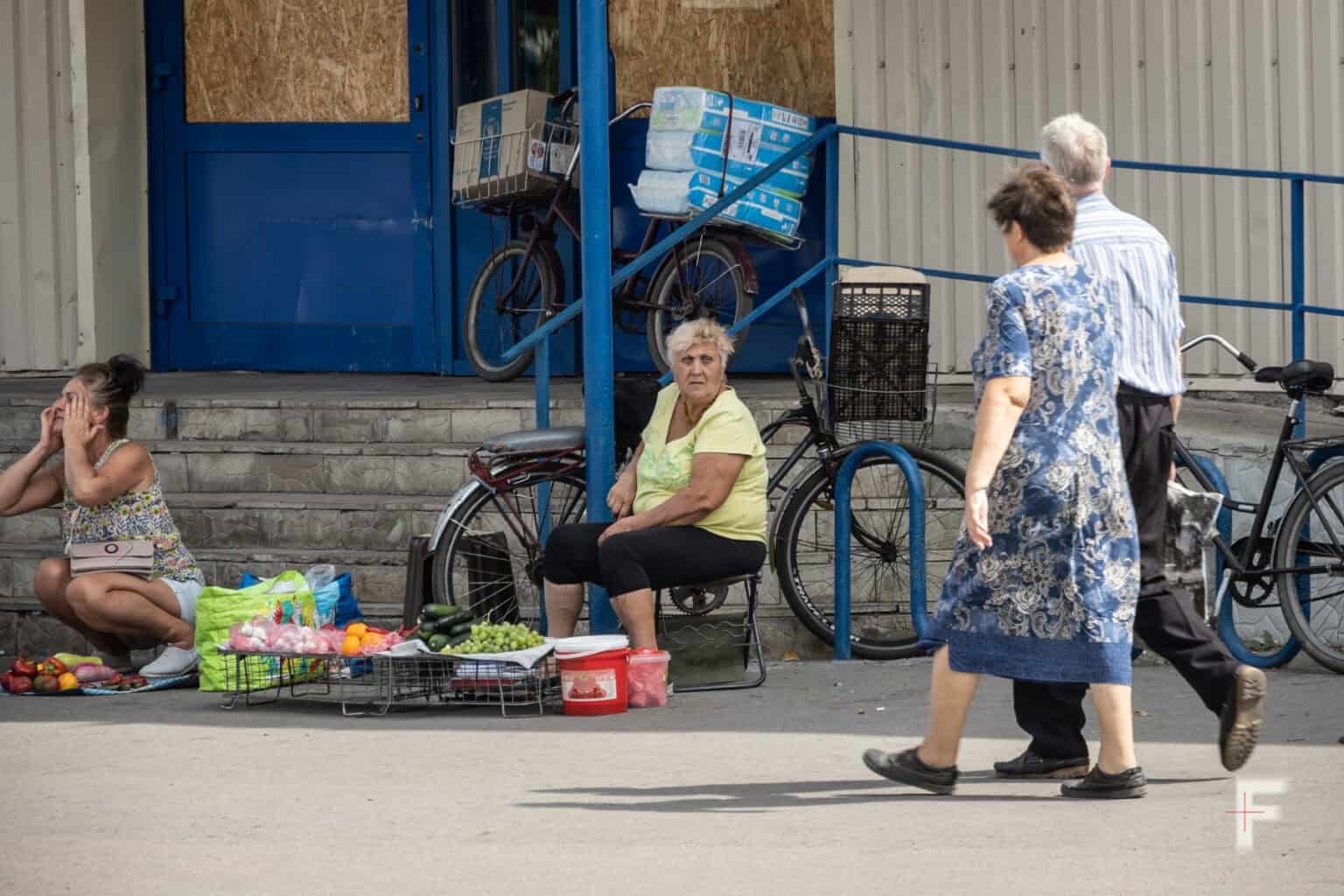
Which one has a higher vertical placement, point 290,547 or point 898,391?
point 898,391

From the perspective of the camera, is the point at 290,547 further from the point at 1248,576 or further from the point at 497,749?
the point at 1248,576

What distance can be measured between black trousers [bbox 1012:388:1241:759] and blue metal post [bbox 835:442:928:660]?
186 centimetres

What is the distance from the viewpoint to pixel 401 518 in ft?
28.5

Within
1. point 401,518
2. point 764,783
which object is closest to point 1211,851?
point 764,783

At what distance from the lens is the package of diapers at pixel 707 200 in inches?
382

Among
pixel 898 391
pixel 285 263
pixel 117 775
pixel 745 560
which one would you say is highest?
pixel 285 263

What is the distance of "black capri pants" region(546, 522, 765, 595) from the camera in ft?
23.3

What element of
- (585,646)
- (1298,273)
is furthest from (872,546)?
(1298,273)

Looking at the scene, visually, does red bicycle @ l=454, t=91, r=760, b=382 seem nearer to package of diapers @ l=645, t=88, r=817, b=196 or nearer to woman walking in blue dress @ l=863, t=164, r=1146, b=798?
package of diapers @ l=645, t=88, r=817, b=196

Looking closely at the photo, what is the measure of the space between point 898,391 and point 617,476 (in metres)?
1.14

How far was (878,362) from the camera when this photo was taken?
780cm

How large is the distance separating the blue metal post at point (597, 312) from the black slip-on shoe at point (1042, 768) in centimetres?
228

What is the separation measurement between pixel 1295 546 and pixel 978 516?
8.46 ft

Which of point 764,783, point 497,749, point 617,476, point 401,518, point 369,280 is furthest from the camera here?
point 369,280
